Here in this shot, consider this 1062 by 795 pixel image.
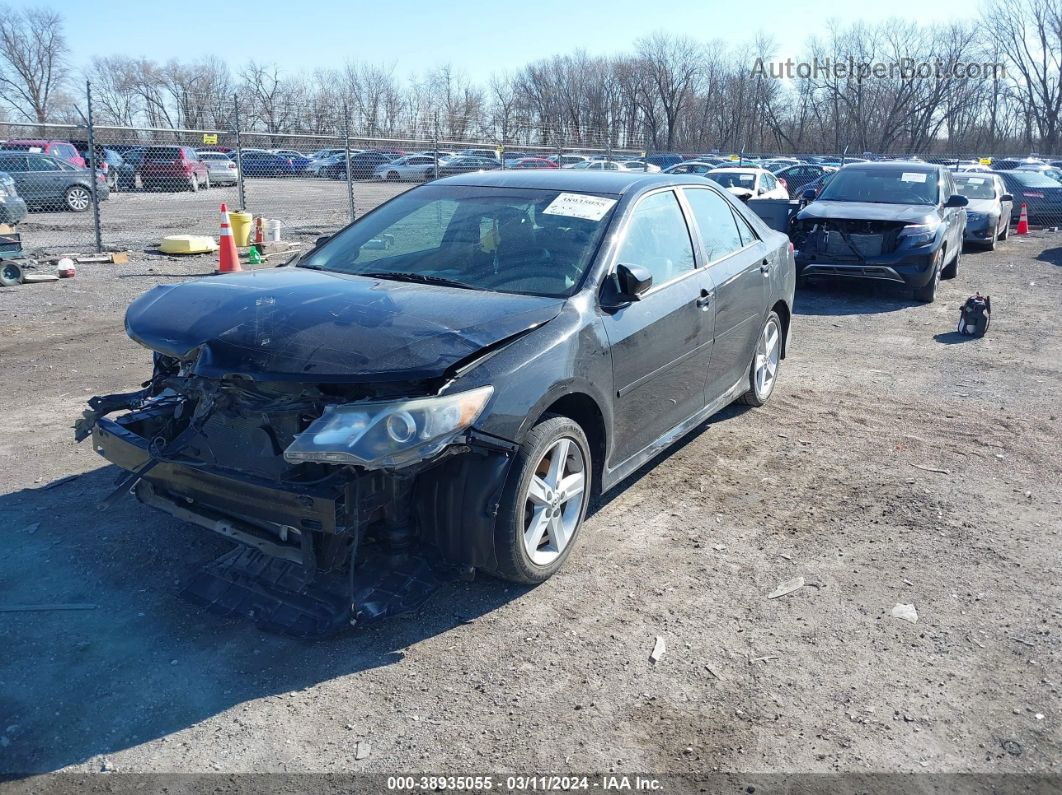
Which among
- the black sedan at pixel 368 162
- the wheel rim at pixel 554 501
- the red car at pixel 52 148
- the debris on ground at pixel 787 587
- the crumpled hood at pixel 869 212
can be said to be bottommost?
the debris on ground at pixel 787 587

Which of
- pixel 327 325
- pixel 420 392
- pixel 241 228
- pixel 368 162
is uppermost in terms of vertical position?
pixel 368 162

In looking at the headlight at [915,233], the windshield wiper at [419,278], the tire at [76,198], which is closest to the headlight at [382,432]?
the windshield wiper at [419,278]

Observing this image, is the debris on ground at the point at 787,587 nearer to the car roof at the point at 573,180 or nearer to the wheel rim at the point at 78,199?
the car roof at the point at 573,180

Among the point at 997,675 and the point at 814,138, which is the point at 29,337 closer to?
the point at 997,675

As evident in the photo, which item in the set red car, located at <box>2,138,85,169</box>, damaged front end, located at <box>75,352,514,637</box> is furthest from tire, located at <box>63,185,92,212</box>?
damaged front end, located at <box>75,352,514,637</box>

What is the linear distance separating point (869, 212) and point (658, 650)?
9.20m

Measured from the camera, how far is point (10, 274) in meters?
10.5

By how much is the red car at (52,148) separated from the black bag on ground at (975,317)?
19.6 metres

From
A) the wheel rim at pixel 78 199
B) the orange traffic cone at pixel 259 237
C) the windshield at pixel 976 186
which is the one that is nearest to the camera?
the orange traffic cone at pixel 259 237

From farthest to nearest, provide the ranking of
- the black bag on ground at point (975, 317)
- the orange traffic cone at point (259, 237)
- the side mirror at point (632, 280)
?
1. the orange traffic cone at point (259, 237)
2. the black bag on ground at point (975, 317)
3. the side mirror at point (632, 280)

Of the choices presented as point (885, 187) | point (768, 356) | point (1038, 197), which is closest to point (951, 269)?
point (885, 187)

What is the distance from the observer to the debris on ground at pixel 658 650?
3246 millimetres

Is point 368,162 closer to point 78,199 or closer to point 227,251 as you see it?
point 78,199

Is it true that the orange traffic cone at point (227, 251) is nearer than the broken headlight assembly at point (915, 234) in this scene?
No
